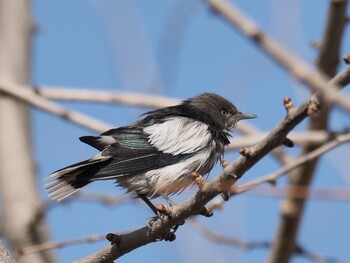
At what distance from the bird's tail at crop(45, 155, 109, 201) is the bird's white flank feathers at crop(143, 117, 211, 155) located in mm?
446

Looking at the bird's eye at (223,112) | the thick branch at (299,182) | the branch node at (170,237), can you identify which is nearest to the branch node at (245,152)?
the branch node at (170,237)

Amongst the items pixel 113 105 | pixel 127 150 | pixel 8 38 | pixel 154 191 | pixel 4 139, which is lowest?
pixel 154 191

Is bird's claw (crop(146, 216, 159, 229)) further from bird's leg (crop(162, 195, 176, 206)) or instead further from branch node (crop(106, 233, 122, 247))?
bird's leg (crop(162, 195, 176, 206))

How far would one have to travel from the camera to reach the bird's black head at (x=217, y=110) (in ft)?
17.2

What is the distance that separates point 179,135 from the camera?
15.6 ft

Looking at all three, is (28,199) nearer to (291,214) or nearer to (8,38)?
(8,38)

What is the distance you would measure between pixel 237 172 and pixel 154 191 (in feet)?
4.77

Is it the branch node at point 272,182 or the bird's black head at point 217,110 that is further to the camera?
the bird's black head at point 217,110

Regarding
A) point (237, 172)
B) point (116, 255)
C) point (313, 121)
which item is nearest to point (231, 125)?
point (313, 121)

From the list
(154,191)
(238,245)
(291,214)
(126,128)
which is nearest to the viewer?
(154,191)

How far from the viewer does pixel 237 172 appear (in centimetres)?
314

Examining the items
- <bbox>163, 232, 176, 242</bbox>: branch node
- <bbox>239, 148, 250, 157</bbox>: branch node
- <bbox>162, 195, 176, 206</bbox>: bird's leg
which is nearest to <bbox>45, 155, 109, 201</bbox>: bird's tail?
<bbox>162, 195, 176, 206</bbox>: bird's leg

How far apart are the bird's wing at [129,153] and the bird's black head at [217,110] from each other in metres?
0.54

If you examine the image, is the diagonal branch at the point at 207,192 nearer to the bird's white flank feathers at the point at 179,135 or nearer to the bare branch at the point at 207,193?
the bare branch at the point at 207,193
